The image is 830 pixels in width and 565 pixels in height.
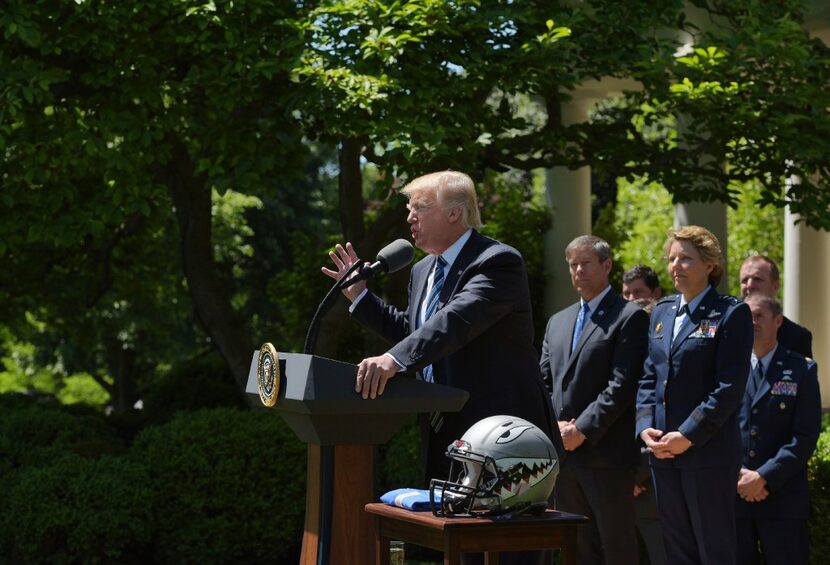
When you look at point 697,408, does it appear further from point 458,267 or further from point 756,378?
point 458,267

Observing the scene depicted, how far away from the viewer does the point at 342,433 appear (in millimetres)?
4309

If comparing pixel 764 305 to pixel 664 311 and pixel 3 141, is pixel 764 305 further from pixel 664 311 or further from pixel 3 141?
pixel 3 141

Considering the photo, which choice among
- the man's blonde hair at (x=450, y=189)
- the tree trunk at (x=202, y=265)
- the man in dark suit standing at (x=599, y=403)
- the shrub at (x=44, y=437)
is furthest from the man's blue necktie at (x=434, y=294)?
the tree trunk at (x=202, y=265)

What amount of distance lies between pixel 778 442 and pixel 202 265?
6.58 meters

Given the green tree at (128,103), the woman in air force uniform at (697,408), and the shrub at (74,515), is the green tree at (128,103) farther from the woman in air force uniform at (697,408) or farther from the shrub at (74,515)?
the woman in air force uniform at (697,408)

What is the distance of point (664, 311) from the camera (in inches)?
251

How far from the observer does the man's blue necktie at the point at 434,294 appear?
477 cm

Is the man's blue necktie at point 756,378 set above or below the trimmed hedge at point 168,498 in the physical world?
above

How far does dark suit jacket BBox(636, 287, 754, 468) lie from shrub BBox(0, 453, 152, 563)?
4.22 meters

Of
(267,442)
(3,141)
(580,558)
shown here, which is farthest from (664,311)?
(3,141)

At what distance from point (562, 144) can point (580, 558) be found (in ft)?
15.4

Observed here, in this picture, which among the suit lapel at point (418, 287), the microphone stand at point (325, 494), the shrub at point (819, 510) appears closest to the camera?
the microphone stand at point (325, 494)

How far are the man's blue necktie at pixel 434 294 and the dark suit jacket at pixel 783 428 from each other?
275 cm

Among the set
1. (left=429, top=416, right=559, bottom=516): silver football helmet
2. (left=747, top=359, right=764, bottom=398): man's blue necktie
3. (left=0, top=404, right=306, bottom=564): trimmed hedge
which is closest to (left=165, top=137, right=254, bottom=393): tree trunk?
(left=0, top=404, right=306, bottom=564): trimmed hedge
